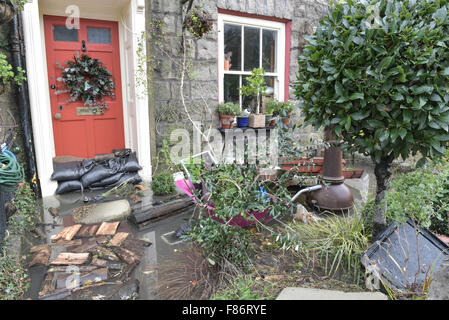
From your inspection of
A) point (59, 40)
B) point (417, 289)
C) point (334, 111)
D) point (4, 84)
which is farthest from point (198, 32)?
point (417, 289)

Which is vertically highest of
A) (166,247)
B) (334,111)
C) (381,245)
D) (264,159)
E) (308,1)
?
(308,1)

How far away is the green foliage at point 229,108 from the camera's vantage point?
520 centimetres

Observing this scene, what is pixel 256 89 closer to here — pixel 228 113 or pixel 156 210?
pixel 228 113

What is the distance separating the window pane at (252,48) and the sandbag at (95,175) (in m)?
3.12

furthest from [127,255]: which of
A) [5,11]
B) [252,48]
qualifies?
[252,48]

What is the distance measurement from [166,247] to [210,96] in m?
3.09

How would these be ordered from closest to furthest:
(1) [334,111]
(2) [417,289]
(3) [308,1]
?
(2) [417,289] < (1) [334,111] < (3) [308,1]

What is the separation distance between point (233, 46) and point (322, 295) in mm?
4661

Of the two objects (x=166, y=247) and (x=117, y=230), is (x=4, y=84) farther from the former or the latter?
(x=166, y=247)

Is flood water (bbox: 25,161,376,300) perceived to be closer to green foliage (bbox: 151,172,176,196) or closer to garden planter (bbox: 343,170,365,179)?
green foliage (bbox: 151,172,176,196)

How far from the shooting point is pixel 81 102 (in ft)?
15.8

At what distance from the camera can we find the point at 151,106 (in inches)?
185

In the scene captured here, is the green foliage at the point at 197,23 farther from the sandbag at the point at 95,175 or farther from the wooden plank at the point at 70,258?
the wooden plank at the point at 70,258

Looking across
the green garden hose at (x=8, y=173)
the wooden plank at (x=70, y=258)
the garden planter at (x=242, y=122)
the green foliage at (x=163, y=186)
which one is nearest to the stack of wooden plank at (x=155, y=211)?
the green foliage at (x=163, y=186)
